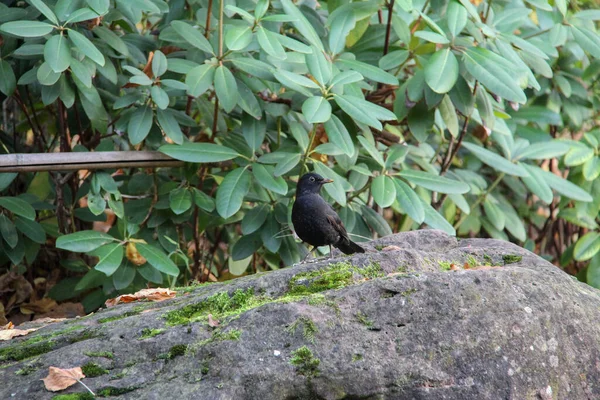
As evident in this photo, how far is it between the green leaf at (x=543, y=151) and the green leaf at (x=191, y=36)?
2549mm

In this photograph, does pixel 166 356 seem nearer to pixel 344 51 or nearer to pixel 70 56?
pixel 70 56

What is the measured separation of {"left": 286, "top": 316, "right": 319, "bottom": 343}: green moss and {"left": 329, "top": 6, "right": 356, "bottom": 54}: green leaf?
8.26 feet

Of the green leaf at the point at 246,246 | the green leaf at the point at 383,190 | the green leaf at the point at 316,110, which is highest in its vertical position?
the green leaf at the point at 316,110

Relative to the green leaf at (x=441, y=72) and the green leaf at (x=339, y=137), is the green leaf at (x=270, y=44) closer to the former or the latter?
the green leaf at (x=339, y=137)

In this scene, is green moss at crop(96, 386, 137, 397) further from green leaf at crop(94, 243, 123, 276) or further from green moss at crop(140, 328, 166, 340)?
green leaf at crop(94, 243, 123, 276)

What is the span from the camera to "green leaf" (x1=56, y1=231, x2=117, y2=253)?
4.30m

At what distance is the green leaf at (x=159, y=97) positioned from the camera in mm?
4418

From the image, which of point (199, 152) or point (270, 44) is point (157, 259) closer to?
point (199, 152)

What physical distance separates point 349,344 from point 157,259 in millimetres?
2113

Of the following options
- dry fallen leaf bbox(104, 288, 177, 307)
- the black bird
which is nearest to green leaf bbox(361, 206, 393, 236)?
the black bird

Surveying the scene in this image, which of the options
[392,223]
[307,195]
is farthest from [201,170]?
[392,223]

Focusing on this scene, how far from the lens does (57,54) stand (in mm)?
4199

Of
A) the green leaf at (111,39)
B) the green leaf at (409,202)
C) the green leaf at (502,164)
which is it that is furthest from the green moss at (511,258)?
the green leaf at (111,39)

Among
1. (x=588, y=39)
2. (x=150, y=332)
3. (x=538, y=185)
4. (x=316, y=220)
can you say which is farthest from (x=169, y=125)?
(x=588, y=39)
